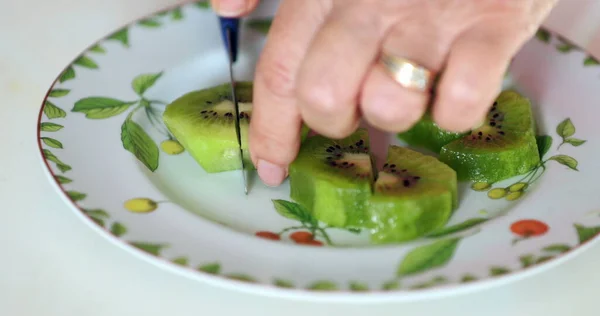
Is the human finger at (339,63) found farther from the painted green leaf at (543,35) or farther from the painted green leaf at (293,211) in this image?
the painted green leaf at (543,35)

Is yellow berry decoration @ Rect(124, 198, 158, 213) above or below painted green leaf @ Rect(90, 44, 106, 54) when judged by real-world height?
below

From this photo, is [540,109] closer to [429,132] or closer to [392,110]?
[429,132]

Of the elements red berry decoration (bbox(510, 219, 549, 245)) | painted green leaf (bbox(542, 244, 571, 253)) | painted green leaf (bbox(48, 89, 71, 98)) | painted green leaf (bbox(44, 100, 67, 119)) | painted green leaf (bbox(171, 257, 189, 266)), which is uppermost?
painted green leaf (bbox(542, 244, 571, 253))

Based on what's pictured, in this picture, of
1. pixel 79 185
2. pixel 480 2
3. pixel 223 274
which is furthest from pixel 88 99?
pixel 480 2

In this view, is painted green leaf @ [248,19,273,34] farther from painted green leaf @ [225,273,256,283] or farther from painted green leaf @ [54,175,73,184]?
painted green leaf @ [225,273,256,283]

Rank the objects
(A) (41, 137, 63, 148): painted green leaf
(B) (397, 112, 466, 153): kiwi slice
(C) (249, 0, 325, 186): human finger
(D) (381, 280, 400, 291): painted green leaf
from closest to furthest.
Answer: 1. (D) (381, 280, 400, 291): painted green leaf
2. (C) (249, 0, 325, 186): human finger
3. (A) (41, 137, 63, 148): painted green leaf
4. (B) (397, 112, 466, 153): kiwi slice

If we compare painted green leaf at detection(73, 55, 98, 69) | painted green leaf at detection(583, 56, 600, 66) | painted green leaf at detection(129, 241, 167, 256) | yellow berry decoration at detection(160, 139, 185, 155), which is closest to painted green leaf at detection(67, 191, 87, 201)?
painted green leaf at detection(129, 241, 167, 256)

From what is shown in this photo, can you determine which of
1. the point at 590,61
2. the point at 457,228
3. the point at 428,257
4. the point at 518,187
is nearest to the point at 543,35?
the point at 590,61
